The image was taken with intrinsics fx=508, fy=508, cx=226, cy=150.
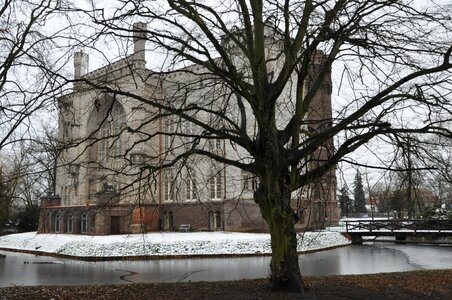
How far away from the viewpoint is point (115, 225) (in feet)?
130

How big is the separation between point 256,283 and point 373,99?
4.85 m

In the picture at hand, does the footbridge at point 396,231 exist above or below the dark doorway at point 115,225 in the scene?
below

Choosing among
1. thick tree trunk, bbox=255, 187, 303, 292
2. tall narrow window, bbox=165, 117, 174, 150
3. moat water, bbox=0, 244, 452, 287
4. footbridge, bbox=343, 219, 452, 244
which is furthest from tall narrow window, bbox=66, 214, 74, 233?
thick tree trunk, bbox=255, 187, 303, 292

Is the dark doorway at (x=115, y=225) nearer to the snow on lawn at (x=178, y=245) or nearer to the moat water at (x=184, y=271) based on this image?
the snow on lawn at (x=178, y=245)

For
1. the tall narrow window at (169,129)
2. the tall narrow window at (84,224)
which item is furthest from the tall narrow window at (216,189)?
the tall narrow window at (84,224)

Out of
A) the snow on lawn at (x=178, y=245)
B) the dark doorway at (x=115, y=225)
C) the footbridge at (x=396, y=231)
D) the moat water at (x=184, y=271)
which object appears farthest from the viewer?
the dark doorway at (x=115, y=225)

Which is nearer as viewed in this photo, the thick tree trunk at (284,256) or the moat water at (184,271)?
the thick tree trunk at (284,256)

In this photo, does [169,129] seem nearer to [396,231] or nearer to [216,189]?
[216,189]

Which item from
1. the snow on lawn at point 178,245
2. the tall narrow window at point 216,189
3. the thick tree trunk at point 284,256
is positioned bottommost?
Result: the snow on lawn at point 178,245

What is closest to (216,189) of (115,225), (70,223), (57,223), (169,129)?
(169,129)

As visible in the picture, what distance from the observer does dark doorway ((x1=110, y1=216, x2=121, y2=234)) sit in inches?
1551

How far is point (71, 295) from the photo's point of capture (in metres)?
9.95

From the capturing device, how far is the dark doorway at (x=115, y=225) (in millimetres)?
39406

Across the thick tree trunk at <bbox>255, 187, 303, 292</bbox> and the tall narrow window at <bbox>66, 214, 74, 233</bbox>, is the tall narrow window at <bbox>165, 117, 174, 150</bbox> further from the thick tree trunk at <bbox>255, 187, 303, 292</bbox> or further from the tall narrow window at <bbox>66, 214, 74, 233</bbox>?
the tall narrow window at <bbox>66, 214, 74, 233</bbox>
